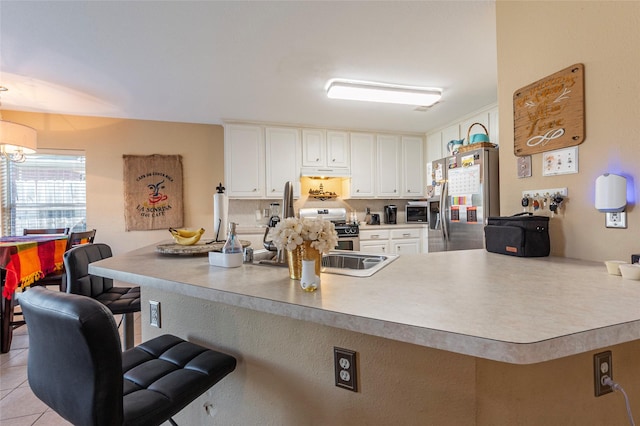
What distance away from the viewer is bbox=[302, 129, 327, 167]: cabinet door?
14.9 ft

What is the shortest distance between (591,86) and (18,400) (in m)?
3.61

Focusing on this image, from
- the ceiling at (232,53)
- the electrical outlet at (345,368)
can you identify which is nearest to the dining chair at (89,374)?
the electrical outlet at (345,368)

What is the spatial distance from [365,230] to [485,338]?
385 centimetres

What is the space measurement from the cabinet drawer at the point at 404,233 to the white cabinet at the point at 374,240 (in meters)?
0.11

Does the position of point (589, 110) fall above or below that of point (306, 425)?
above

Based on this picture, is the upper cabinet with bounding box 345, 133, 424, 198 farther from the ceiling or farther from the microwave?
the ceiling

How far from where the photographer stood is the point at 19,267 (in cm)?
249

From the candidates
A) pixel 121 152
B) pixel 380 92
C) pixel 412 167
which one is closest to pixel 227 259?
pixel 380 92

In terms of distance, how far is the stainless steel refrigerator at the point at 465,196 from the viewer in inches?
115

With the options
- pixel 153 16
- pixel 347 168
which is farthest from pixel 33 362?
pixel 347 168

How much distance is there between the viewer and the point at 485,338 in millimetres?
628

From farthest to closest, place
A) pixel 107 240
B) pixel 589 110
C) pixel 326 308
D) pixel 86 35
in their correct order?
pixel 107 240, pixel 86 35, pixel 589 110, pixel 326 308

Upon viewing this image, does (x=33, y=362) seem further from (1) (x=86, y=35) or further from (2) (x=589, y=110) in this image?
(2) (x=589, y=110)


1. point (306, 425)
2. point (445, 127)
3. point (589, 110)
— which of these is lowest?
point (306, 425)
